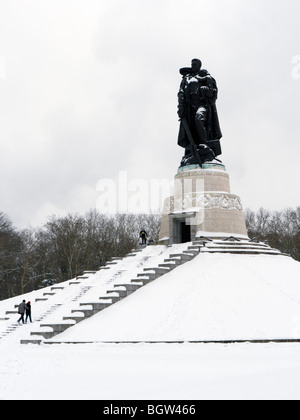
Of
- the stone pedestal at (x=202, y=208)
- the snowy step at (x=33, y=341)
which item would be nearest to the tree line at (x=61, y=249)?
the stone pedestal at (x=202, y=208)

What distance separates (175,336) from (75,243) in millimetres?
34183

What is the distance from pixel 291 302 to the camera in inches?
788

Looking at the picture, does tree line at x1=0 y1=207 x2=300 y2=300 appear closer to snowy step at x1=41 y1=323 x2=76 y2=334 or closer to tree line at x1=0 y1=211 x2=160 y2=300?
tree line at x1=0 y1=211 x2=160 y2=300

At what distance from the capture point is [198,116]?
3231cm

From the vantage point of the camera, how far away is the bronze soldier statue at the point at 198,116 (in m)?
32.2

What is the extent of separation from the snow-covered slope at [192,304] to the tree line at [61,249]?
22.9 meters

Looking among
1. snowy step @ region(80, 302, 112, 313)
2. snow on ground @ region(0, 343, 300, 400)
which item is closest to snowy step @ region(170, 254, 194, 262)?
snowy step @ region(80, 302, 112, 313)

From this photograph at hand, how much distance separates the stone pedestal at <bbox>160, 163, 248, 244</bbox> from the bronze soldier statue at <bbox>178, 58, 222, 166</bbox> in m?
1.14

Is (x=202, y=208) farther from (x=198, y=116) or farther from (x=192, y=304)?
(x=192, y=304)

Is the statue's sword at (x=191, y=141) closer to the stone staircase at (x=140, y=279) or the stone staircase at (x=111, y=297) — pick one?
the stone staircase at (x=140, y=279)

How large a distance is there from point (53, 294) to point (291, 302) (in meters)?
11.8

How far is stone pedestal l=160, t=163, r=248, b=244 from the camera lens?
97.5 feet

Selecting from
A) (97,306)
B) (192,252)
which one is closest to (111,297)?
(97,306)
